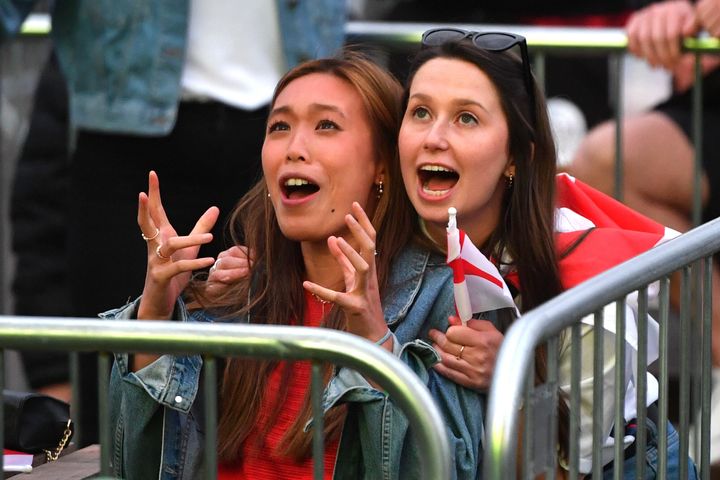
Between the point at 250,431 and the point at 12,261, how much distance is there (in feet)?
10.9

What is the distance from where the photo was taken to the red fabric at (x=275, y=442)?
3510mm

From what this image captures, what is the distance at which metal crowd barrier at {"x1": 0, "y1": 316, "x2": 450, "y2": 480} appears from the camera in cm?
259

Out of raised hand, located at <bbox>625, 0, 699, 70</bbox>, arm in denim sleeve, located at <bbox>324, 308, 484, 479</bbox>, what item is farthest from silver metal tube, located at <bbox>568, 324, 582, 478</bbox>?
raised hand, located at <bbox>625, 0, 699, 70</bbox>

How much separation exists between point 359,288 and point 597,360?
0.51 metres

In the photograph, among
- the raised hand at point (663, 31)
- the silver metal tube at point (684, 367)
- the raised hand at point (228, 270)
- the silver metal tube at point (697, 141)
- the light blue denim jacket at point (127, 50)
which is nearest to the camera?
the silver metal tube at point (684, 367)

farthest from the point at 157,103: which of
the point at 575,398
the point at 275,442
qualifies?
the point at 575,398

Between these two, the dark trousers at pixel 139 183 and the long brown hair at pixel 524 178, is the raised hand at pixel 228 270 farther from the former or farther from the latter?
the dark trousers at pixel 139 183

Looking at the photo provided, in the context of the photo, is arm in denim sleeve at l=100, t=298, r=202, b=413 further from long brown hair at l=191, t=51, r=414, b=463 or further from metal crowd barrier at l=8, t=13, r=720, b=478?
metal crowd barrier at l=8, t=13, r=720, b=478

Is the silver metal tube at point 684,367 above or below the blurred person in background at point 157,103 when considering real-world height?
below

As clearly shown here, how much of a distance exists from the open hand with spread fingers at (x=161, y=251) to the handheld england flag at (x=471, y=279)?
0.51 metres

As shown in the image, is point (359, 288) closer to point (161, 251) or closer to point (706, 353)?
point (161, 251)

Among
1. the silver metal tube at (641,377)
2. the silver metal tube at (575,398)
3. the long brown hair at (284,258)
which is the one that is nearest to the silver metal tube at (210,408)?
the silver metal tube at (575,398)

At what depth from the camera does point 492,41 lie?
147 inches

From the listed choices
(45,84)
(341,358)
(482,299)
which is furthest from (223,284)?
(45,84)
